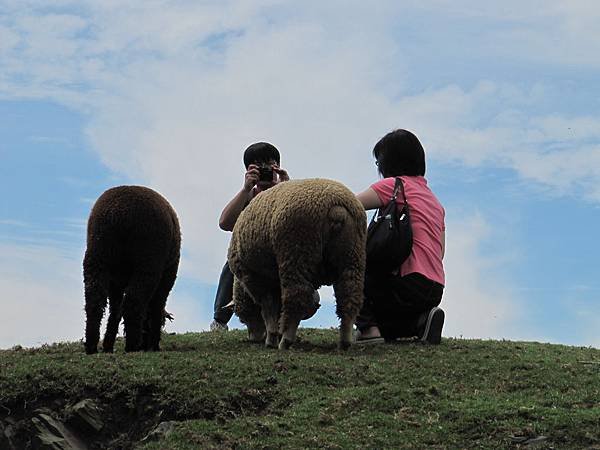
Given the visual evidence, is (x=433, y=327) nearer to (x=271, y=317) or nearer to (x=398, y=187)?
(x=398, y=187)

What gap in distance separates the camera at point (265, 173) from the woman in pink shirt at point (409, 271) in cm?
142

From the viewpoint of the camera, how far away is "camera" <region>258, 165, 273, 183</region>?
13.1 meters

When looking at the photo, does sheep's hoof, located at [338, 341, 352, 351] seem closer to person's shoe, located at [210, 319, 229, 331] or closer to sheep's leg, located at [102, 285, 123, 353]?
sheep's leg, located at [102, 285, 123, 353]

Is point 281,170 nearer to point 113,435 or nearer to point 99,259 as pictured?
point 99,259

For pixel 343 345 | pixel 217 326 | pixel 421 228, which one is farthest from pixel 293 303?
pixel 217 326

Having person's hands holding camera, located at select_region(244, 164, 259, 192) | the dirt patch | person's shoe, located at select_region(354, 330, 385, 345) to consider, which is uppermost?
person's hands holding camera, located at select_region(244, 164, 259, 192)

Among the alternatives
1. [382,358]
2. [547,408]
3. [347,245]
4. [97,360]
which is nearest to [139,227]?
[97,360]

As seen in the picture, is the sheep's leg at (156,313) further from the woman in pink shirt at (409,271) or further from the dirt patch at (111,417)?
the woman in pink shirt at (409,271)

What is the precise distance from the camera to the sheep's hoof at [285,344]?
11352 mm

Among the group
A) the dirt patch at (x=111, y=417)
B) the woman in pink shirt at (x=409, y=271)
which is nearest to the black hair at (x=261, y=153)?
the woman in pink shirt at (x=409, y=271)

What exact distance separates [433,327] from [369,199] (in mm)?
1681

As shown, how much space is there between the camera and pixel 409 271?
12.1m

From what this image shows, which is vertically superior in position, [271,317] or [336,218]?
[336,218]

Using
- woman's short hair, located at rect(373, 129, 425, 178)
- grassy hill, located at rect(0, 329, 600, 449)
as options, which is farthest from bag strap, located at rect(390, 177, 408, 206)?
grassy hill, located at rect(0, 329, 600, 449)
